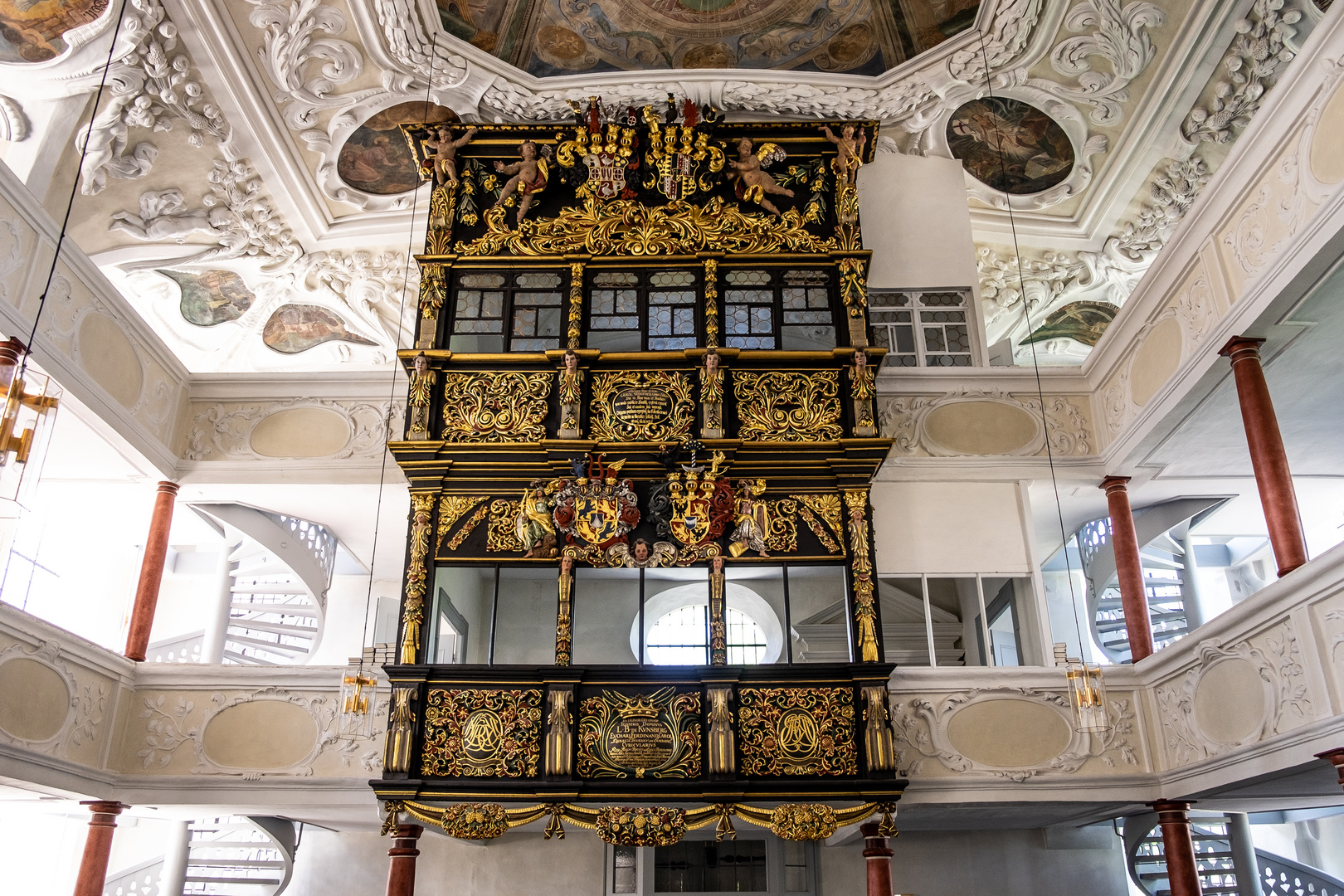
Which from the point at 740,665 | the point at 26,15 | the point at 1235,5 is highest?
the point at 1235,5

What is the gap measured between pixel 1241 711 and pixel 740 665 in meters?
4.82

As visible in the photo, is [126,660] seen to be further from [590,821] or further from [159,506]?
[590,821]

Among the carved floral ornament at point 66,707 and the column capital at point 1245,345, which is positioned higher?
the column capital at point 1245,345

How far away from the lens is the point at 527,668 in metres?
11.8

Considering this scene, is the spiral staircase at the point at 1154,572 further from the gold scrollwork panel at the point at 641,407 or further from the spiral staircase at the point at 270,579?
the spiral staircase at the point at 270,579

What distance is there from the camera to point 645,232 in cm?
1417

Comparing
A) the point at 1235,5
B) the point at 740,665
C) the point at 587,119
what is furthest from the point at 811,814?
the point at 1235,5

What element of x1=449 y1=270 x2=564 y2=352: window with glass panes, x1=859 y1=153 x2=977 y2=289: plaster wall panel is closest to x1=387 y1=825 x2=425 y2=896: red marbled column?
x1=449 y1=270 x2=564 y2=352: window with glass panes

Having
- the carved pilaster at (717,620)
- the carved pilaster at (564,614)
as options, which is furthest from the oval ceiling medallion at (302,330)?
the carved pilaster at (717,620)

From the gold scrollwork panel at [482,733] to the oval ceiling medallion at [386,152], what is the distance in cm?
758

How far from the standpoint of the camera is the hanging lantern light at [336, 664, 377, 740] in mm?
11438

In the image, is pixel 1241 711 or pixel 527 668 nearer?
pixel 1241 711

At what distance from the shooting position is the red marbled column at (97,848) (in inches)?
477

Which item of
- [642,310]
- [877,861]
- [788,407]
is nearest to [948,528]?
[788,407]
